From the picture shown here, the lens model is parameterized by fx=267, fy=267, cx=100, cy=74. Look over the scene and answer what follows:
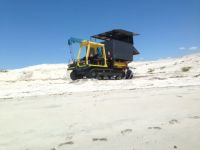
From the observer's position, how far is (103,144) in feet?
12.0

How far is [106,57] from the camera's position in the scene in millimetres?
20844

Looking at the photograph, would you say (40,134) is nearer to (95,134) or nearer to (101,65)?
(95,134)

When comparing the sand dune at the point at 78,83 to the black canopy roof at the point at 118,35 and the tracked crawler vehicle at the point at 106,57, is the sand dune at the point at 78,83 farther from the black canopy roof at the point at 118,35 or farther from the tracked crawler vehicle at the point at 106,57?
the black canopy roof at the point at 118,35

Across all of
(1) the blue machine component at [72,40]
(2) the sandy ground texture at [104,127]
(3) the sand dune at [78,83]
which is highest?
(1) the blue machine component at [72,40]

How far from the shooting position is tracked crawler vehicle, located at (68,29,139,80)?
19016mm

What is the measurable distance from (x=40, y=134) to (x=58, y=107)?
2400 millimetres

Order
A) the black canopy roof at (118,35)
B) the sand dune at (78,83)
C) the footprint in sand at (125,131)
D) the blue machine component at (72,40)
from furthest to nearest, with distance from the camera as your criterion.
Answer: the black canopy roof at (118,35), the blue machine component at (72,40), the sand dune at (78,83), the footprint in sand at (125,131)

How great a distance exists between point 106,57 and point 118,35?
8.95 feet

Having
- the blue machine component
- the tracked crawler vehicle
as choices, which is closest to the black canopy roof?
the tracked crawler vehicle

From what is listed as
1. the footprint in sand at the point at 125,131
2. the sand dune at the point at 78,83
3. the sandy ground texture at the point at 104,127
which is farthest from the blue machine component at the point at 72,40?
the footprint in sand at the point at 125,131

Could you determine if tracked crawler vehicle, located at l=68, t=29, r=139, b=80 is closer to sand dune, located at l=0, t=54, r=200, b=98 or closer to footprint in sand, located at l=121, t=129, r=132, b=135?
sand dune, located at l=0, t=54, r=200, b=98

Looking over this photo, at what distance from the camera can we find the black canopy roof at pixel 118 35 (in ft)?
72.0

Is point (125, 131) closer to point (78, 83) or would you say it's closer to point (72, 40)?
point (78, 83)

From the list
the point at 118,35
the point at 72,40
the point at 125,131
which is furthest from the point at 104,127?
the point at 118,35
